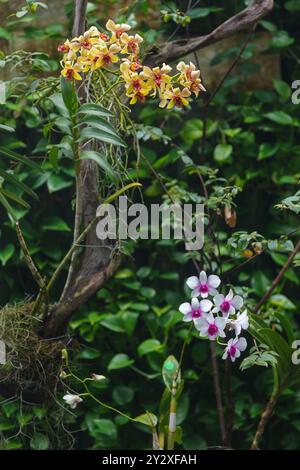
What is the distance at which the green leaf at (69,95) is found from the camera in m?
1.33

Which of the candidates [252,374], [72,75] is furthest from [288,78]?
[72,75]

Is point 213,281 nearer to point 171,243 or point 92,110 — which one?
point 92,110

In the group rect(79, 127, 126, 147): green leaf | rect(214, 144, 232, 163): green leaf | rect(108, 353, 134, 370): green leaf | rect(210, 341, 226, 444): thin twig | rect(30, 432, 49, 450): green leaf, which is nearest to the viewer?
rect(79, 127, 126, 147): green leaf

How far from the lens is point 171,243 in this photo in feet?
7.27

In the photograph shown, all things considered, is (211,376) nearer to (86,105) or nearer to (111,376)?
(111,376)

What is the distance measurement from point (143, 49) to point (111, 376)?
3.11ft

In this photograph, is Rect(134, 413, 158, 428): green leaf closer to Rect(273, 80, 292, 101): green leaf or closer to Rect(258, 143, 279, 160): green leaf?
Rect(258, 143, 279, 160): green leaf

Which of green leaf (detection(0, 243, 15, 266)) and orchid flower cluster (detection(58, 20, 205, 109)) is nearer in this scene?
orchid flower cluster (detection(58, 20, 205, 109))

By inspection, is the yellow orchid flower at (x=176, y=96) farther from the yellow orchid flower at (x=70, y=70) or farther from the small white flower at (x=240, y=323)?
the small white flower at (x=240, y=323)

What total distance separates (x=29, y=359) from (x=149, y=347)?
61 centimetres

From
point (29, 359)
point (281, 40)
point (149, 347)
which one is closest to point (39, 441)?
→ point (29, 359)

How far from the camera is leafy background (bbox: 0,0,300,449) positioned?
6.99 ft

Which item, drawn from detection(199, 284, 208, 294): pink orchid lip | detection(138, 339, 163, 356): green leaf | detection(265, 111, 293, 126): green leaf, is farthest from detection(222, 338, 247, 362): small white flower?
detection(265, 111, 293, 126): green leaf
